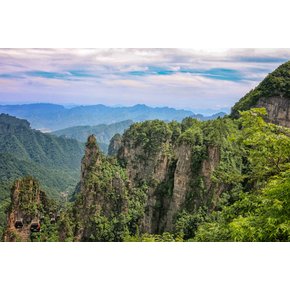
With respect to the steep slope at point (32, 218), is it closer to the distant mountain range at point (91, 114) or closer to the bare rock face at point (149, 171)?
the distant mountain range at point (91, 114)

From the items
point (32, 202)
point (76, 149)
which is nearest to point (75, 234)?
point (32, 202)

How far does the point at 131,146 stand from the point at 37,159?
51.3 metres

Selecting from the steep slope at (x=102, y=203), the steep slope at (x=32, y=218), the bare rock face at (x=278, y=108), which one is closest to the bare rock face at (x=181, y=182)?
the steep slope at (x=102, y=203)

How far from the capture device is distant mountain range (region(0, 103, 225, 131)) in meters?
22.1

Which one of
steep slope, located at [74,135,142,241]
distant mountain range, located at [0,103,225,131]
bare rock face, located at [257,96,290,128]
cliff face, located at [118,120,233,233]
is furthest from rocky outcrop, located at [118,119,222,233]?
bare rock face, located at [257,96,290,128]

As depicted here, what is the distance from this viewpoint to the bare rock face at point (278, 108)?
18.5m

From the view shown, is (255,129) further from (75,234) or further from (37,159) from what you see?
(37,159)

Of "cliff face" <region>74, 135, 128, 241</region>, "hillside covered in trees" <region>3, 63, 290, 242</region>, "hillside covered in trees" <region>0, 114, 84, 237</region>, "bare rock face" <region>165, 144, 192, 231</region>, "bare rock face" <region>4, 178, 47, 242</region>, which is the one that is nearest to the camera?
"hillside covered in trees" <region>3, 63, 290, 242</region>

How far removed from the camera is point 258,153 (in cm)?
505

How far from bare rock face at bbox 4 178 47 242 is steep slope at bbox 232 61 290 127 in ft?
37.2

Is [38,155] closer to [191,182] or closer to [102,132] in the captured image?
[102,132]

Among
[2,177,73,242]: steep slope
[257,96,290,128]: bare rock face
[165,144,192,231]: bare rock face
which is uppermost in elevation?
[257,96,290,128]: bare rock face

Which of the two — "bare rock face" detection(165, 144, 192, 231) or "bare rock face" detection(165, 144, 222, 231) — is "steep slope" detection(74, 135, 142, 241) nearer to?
"bare rock face" detection(165, 144, 192, 231)
